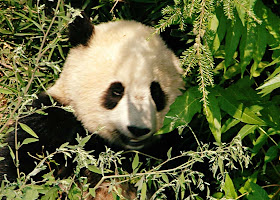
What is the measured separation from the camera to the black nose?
282 cm

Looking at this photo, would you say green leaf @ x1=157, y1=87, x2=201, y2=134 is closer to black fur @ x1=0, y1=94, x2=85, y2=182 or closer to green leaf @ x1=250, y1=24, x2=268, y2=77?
green leaf @ x1=250, y1=24, x2=268, y2=77

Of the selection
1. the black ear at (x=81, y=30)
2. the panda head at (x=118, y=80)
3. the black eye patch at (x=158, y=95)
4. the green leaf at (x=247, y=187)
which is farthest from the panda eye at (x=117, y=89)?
the green leaf at (x=247, y=187)

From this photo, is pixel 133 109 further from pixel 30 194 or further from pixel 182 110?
pixel 30 194

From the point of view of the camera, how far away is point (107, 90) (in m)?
3.06

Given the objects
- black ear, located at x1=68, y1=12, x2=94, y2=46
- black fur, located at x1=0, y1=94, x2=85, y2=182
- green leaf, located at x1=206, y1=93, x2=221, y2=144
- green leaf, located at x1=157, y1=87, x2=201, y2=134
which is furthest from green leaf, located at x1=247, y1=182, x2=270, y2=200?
black ear, located at x1=68, y1=12, x2=94, y2=46

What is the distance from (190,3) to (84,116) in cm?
114

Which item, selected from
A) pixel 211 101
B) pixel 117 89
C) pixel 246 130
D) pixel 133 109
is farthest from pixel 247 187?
pixel 117 89

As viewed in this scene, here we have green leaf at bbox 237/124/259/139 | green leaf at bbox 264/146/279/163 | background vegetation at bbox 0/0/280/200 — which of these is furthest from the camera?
green leaf at bbox 264/146/279/163

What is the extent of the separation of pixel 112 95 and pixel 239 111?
869 mm

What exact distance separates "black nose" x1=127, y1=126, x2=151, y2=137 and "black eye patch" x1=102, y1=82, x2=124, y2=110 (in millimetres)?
300

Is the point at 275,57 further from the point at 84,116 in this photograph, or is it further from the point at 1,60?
the point at 1,60

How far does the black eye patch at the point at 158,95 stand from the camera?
3055mm

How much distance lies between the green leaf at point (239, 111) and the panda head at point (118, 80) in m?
0.43

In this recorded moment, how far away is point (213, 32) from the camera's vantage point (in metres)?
2.71
